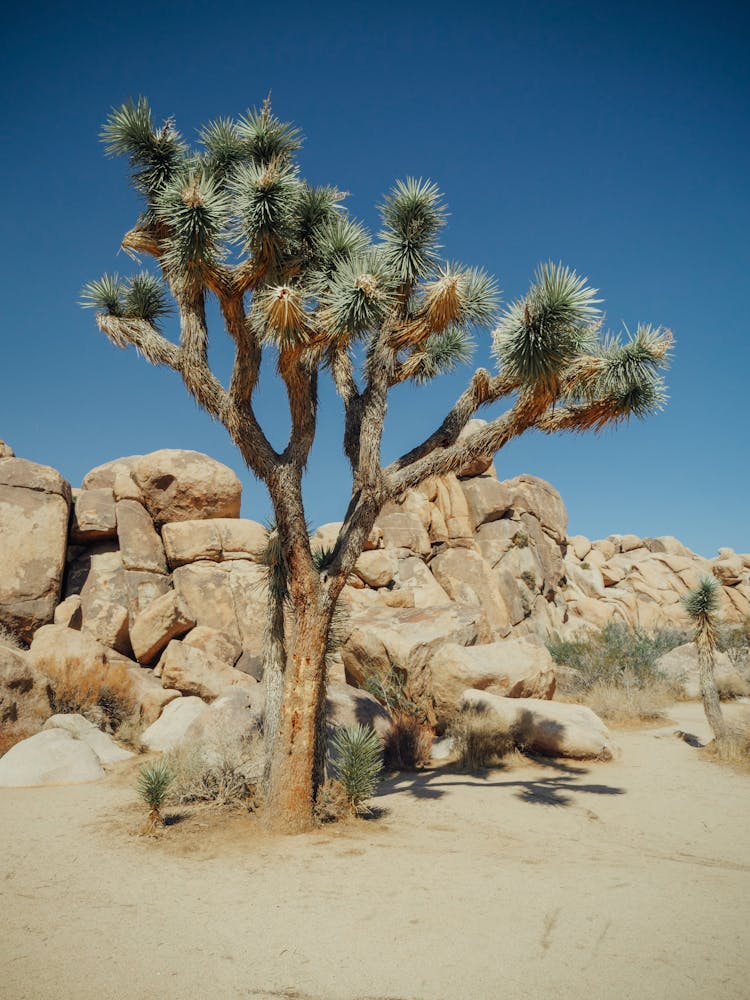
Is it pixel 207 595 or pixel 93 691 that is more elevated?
pixel 207 595

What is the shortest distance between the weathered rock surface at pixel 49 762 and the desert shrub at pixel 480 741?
18.0ft

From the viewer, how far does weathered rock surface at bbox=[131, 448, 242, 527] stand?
1661 cm

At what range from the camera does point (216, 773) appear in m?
7.64

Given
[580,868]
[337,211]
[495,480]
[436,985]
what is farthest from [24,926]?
[495,480]

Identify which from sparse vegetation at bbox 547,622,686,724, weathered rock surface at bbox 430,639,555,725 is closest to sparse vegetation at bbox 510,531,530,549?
sparse vegetation at bbox 547,622,686,724

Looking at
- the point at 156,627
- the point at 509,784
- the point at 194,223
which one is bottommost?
the point at 509,784

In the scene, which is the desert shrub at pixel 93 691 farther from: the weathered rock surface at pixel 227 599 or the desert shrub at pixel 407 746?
the desert shrub at pixel 407 746

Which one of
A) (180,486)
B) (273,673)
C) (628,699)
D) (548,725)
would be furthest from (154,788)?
(180,486)

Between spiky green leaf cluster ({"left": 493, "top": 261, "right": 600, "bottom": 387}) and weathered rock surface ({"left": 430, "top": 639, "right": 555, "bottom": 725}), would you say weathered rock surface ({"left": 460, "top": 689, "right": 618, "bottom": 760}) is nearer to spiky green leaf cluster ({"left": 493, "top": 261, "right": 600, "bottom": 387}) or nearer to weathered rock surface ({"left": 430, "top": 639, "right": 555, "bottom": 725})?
weathered rock surface ({"left": 430, "top": 639, "right": 555, "bottom": 725})

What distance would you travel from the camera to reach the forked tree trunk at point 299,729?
6418mm

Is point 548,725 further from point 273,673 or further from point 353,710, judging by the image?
point 273,673

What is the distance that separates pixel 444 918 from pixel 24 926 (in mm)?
2776

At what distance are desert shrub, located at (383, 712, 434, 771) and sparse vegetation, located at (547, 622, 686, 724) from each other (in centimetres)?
497

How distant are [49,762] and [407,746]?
5.32 meters
